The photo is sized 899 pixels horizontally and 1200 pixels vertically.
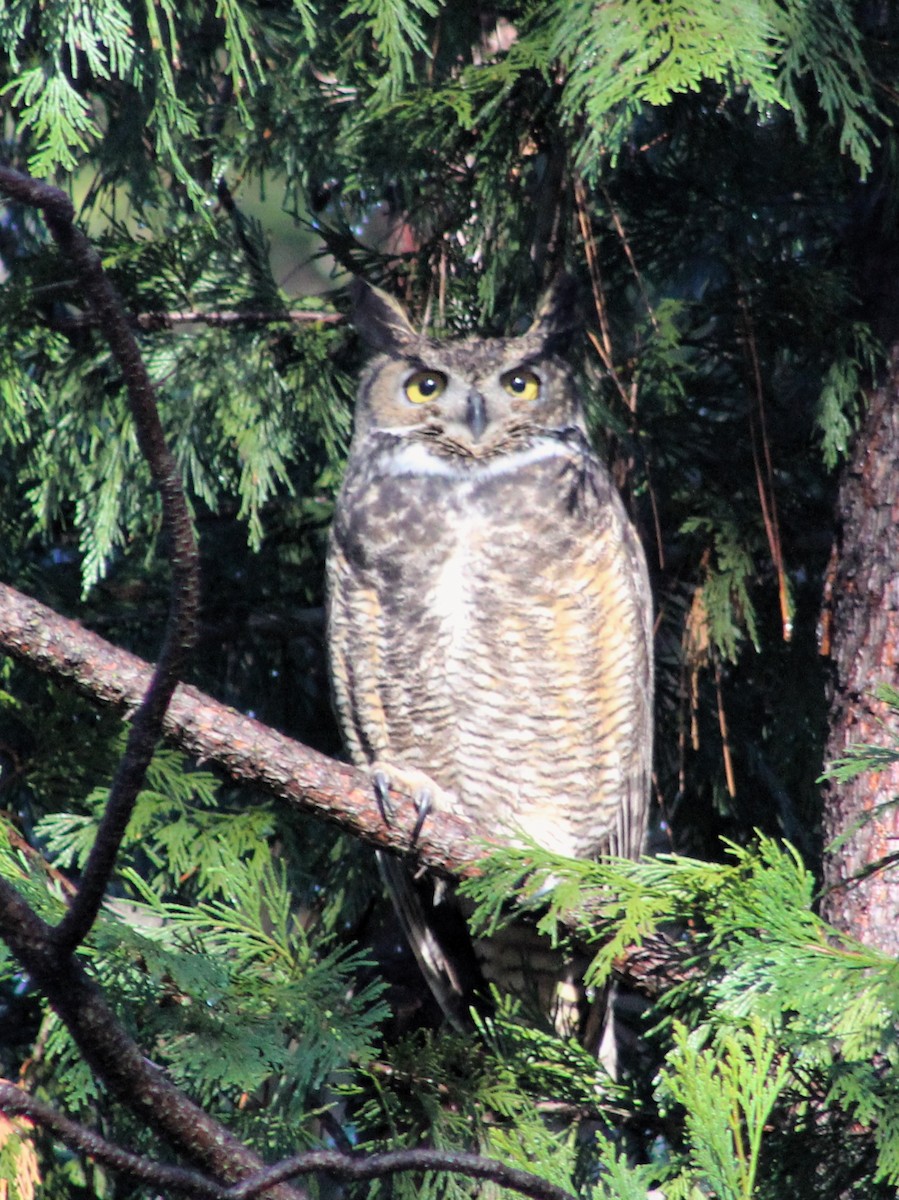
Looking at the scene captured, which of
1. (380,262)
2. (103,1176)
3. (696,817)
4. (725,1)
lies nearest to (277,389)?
(380,262)

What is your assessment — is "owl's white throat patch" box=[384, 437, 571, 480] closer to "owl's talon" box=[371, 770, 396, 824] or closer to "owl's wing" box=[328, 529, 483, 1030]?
"owl's wing" box=[328, 529, 483, 1030]

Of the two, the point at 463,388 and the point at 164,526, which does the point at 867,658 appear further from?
the point at 164,526

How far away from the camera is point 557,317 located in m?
2.83

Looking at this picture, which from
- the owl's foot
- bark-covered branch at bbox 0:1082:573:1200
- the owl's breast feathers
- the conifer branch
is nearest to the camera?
bark-covered branch at bbox 0:1082:573:1200

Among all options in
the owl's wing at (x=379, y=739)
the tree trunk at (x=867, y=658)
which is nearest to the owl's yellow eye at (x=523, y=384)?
the owl's wing at (x=379, y=739)

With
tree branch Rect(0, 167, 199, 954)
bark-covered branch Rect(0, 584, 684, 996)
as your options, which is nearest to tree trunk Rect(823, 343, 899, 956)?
bark-covered branch Rect(0, 584, 684, 996)

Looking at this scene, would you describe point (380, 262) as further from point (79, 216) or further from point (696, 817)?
point (696, 817)

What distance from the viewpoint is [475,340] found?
283cm

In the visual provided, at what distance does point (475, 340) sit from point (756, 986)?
5.45 feet

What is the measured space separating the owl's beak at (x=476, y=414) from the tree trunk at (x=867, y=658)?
0.74m

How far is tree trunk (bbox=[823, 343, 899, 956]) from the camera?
2.29 m

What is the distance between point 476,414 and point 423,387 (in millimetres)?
152

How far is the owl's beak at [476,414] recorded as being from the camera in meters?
2.76

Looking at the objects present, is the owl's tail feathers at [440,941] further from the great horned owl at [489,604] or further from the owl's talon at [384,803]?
the owl's talon at [384,803]
